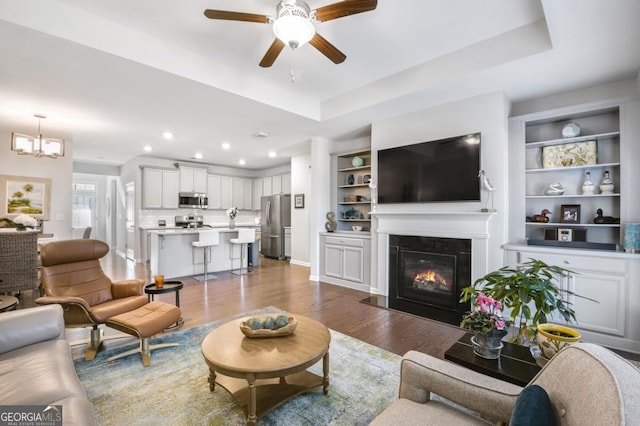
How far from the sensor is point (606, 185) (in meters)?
3.12

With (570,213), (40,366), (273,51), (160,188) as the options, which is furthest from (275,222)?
(40,366)

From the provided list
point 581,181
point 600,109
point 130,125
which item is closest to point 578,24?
point 600,109

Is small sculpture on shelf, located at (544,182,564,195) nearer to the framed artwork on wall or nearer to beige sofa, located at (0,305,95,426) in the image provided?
beige sofa, located at (0,305,95,426)

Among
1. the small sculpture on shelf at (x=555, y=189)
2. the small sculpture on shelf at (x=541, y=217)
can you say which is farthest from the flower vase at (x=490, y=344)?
the small sculpture on shelf at (x=555, y=189)

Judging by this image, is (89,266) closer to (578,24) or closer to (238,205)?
(578,24)

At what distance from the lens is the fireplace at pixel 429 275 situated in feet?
11.6

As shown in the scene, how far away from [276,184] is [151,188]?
328 cm

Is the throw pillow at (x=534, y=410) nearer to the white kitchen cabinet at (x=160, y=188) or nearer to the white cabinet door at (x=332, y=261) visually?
the white cabinet door at (x=332, y=261)

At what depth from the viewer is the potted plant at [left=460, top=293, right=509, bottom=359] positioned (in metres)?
1.53

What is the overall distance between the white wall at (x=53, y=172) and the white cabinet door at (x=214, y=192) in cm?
315

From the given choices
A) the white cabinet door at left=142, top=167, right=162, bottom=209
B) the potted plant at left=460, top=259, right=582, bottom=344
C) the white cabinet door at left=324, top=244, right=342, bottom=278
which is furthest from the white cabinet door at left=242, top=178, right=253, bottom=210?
the potted plant at left=460, top=259, right=582, bottom=344

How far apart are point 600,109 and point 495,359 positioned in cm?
326

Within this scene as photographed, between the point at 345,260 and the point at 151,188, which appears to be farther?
the point at 151,188

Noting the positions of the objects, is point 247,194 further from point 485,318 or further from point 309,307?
point 485,318
